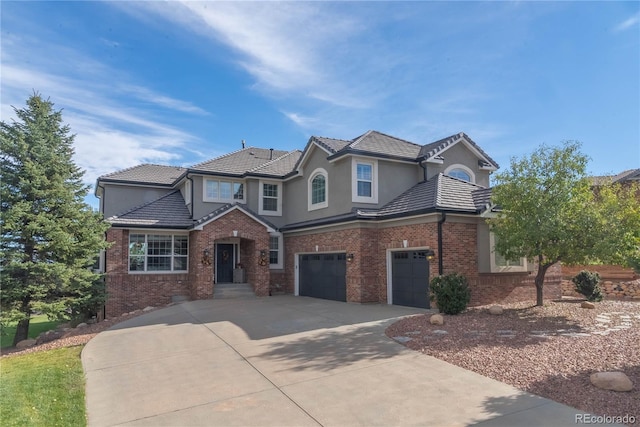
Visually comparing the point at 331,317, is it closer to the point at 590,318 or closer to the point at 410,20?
the point at 590,318

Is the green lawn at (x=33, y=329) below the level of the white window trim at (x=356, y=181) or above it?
below

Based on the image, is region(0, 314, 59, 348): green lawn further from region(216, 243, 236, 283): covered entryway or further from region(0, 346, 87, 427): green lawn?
region(0, 346, 87, 427): green lawn

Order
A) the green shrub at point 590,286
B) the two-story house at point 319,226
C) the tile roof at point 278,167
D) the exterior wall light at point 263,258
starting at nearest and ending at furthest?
the two-story house at point 319,226, the green shrub at point 590,286, the exterior wall light at point 263,258, the tile roof at point 278,167

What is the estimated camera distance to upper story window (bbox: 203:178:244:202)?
20381 mm

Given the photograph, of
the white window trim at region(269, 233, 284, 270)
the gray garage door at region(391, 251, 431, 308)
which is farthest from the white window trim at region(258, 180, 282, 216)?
the gray garage door at region(391, 251, 431, 308)

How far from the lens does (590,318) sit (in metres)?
11.1

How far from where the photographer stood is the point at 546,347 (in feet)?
25.8

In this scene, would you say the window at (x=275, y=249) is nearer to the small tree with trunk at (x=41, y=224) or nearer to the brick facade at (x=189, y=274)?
the brick facade at (x=189, y=274)

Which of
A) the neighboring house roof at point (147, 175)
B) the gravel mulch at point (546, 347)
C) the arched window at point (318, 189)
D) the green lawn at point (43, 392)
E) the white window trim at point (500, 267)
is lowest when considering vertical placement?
the green lawn at point (43, 392)

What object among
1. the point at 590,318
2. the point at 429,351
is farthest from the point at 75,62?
the point at 590,318

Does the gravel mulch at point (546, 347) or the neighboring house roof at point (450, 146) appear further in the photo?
the neighboring house roof at point (450, 146)

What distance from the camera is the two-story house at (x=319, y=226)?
13.9 meters

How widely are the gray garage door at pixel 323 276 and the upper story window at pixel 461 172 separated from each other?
241 inches

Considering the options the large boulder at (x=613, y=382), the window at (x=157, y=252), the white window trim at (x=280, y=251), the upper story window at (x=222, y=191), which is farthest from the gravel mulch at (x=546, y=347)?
the upper story window at (x=222, y=191)
